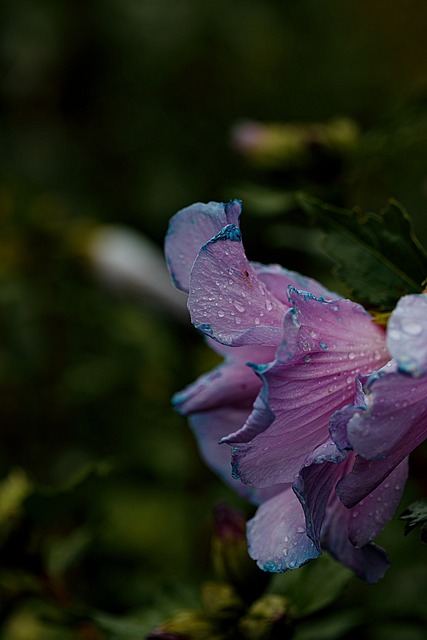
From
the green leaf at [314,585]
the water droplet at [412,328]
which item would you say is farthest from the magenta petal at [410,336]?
the green leaf at [314,585]

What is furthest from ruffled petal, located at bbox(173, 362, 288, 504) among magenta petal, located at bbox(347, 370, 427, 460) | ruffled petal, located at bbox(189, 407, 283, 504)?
magenta petal, located at bbox(347, 370, 427, 460)

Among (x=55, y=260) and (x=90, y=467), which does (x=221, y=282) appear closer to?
(x=90, y=467)

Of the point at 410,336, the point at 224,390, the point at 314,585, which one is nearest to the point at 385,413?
the point at 410,336

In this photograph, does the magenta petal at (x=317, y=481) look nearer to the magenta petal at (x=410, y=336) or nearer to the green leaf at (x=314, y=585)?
the magenta petal at (x=410, y=336)

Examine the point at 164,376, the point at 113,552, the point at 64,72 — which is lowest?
the point at 113,552

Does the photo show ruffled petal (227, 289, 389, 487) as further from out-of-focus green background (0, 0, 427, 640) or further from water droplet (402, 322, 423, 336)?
out-of-focus green background (0, 0, 427, 640)

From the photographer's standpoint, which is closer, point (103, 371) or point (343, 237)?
point (343, 237)

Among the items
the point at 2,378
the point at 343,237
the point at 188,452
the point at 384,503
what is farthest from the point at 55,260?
the point at 384,503

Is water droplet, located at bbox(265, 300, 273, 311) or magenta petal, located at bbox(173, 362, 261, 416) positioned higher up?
water droplet, located at bbox(265, 300, 273, 311)
